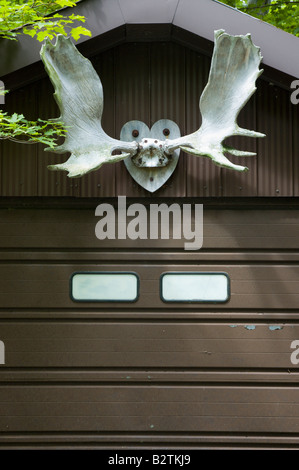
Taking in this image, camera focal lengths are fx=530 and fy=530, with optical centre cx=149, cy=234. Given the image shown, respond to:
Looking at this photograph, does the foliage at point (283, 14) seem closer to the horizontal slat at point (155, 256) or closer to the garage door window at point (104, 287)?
the horizontal slat at point (155, 256)

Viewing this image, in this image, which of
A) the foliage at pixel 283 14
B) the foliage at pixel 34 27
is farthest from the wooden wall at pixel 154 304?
the foliage at pixel 283 14

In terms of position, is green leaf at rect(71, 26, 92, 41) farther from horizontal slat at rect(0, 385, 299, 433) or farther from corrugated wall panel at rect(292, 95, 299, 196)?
horizontal slat at rect(0, 385, 299, 433)

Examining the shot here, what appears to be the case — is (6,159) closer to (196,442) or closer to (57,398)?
(57,398)

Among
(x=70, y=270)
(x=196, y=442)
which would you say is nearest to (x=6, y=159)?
(x=70, y=270)

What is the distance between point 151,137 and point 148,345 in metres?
1.95

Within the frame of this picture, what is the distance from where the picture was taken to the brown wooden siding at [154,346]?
4941 millimetres

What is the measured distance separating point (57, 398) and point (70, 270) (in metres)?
1.20

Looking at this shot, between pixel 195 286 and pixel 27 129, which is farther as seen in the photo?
pixel 195 286

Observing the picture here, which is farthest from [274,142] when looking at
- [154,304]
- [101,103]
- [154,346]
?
[154,346]

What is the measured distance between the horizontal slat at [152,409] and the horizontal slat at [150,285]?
780mm

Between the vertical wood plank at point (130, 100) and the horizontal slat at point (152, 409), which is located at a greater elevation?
the vertical wood plank at point (130, 100)

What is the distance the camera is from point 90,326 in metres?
5.01

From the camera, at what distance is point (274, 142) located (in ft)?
16.4

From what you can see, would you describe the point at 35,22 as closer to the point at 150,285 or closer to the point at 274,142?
the point at 274,142
